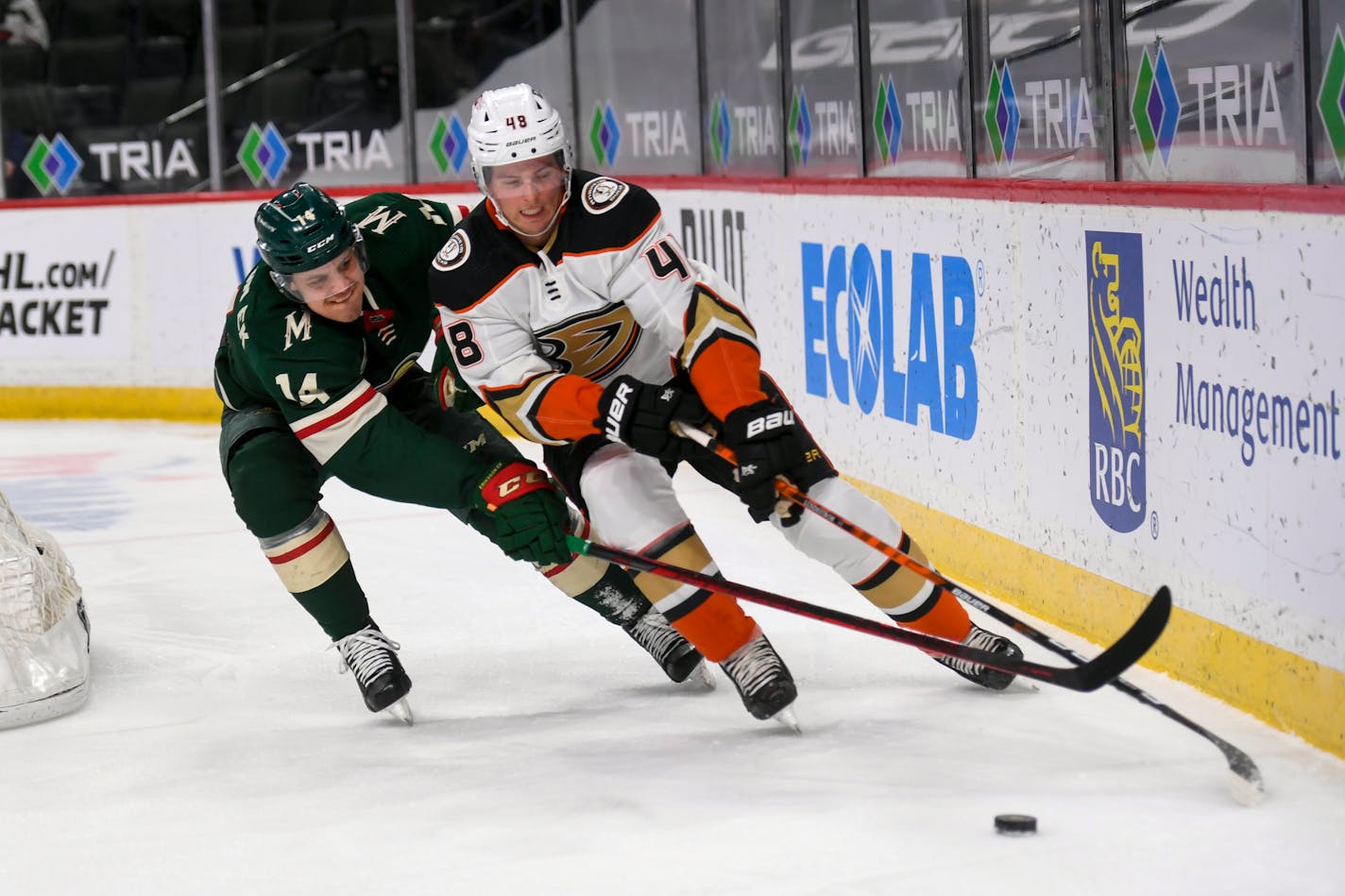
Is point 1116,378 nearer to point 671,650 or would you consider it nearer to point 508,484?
point 671,650

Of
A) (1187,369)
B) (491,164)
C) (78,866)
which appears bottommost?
(78,866)

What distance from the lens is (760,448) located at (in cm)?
274

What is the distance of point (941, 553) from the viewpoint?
163 inches

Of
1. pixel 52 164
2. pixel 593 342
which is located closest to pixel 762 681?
pixel 593 342

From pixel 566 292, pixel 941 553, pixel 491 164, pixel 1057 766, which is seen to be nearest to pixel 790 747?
pixel 1057 766

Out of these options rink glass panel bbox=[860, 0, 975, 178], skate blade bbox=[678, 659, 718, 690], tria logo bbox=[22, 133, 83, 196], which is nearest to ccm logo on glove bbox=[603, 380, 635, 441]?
skate blade bbox=[678, 659, 718, 690]

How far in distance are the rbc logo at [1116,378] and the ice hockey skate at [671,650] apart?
0.81m

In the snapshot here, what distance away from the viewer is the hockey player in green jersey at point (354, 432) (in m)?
2.98

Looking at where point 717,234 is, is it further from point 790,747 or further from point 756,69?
point 790,747

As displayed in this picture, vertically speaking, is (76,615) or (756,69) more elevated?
(756,69)

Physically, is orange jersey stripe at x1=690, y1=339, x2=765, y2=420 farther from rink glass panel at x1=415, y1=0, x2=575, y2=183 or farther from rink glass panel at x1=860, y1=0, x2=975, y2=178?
rink glass panel at x1=415, y1=0, x2=575, y2=183

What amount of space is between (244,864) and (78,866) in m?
0.24

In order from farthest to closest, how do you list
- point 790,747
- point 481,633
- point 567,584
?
point 481,633, point 567,584, point 790,747

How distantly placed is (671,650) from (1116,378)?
0.95 meters
